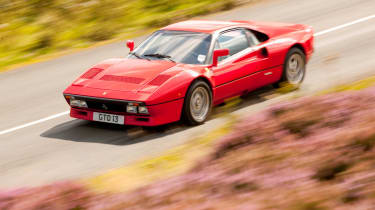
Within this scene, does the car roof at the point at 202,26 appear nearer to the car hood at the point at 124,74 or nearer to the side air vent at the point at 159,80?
A: the car hood at the point at 124,74

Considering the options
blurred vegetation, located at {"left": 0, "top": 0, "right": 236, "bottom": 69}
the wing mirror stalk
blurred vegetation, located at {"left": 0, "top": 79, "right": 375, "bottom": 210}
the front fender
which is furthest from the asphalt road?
blurred vegetation, located at {"left": 0, "top": 79, "right": 375, "bottom": 210}

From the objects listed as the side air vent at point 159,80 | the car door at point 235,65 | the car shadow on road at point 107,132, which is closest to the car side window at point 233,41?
the car door at point 235,65

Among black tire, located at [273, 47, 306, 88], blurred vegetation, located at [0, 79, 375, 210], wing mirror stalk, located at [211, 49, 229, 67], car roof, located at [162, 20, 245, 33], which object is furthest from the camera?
black tire, located at [273, 47, 306, 88]

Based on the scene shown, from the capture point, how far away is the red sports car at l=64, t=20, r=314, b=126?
10.4 metres

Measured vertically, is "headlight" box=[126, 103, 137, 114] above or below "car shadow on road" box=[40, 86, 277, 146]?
above

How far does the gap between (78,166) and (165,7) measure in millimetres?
12311

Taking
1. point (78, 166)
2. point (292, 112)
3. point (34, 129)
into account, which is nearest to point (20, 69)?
point (34, 129)

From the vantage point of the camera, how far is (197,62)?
1112 cm

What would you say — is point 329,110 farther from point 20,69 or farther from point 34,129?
point 20,69

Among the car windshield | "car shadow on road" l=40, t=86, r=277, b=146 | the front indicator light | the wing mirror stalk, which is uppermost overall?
the car windshield

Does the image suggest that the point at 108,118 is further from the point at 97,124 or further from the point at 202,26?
the point at 202,26

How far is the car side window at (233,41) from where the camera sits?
11523mm

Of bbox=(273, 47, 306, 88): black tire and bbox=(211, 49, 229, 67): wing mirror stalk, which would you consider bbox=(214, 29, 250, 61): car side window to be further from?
bbox=(273, 47, 306, 88): black tire

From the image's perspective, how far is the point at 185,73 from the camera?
10.6m
